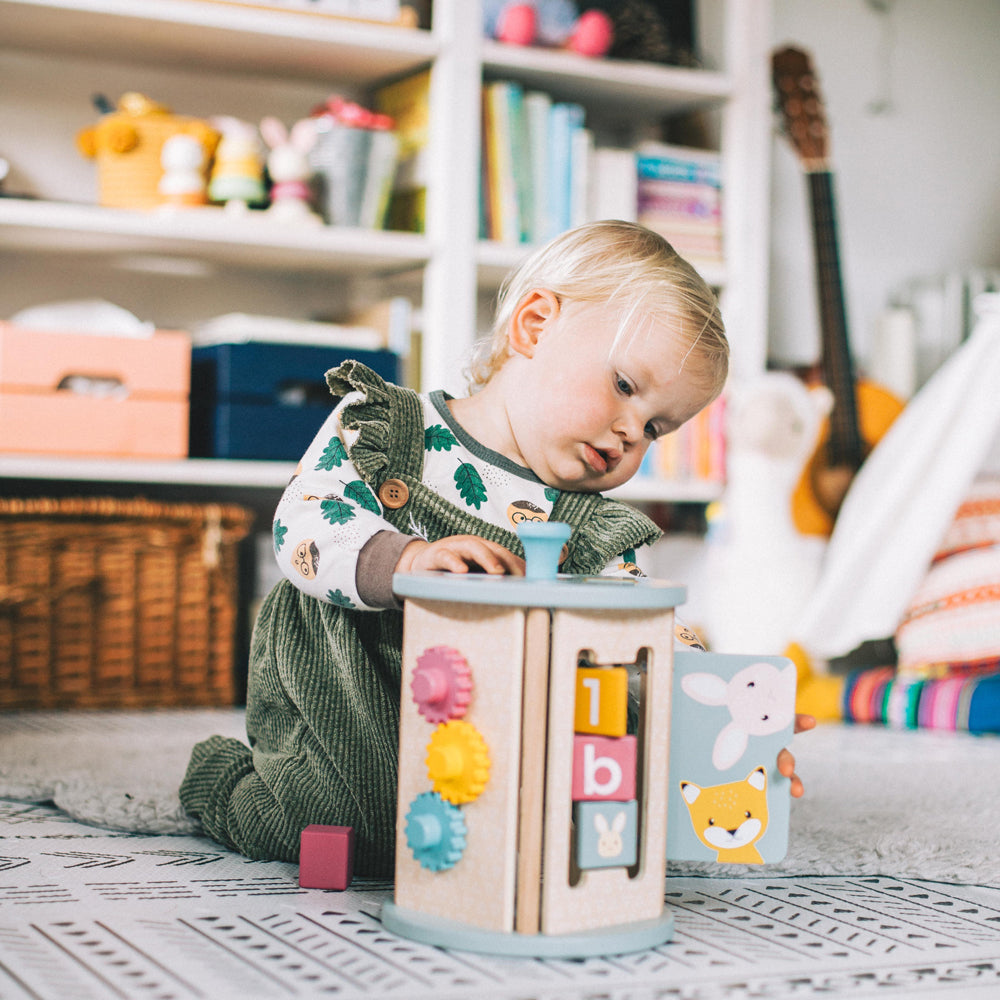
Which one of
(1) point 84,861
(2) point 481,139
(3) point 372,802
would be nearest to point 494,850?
(3) point 372,802

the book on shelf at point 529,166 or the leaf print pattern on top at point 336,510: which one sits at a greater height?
the book on shelf at point 529,166

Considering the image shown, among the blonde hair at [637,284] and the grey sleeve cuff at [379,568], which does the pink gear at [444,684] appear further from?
the blonde hair at [637,284]

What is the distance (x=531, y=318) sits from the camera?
990 millimetres

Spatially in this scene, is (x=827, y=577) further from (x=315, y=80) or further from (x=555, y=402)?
(x=315, y=80)

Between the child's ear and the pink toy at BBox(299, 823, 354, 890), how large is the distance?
40 cm

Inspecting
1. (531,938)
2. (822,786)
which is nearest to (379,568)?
(531,938)

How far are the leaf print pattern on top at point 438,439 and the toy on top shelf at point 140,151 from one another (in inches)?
36.0

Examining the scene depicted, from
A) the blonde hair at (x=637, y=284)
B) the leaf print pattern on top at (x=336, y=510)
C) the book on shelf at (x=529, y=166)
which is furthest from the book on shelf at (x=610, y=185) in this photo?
the leaf print pattern on top at (x=336, y=510)

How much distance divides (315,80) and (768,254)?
2.90 feet

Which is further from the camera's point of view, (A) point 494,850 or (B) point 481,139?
(B) point 481,139

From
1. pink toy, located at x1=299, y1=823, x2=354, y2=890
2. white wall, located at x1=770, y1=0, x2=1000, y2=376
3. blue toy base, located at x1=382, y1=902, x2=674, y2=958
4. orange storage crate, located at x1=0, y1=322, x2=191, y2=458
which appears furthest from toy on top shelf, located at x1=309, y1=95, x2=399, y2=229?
blue toy base, located at x1=382, y1=902, x2=674, y2=958

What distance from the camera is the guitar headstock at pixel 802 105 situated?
2045mm

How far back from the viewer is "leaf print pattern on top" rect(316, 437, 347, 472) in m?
0.91

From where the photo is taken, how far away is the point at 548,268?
1001 mm
